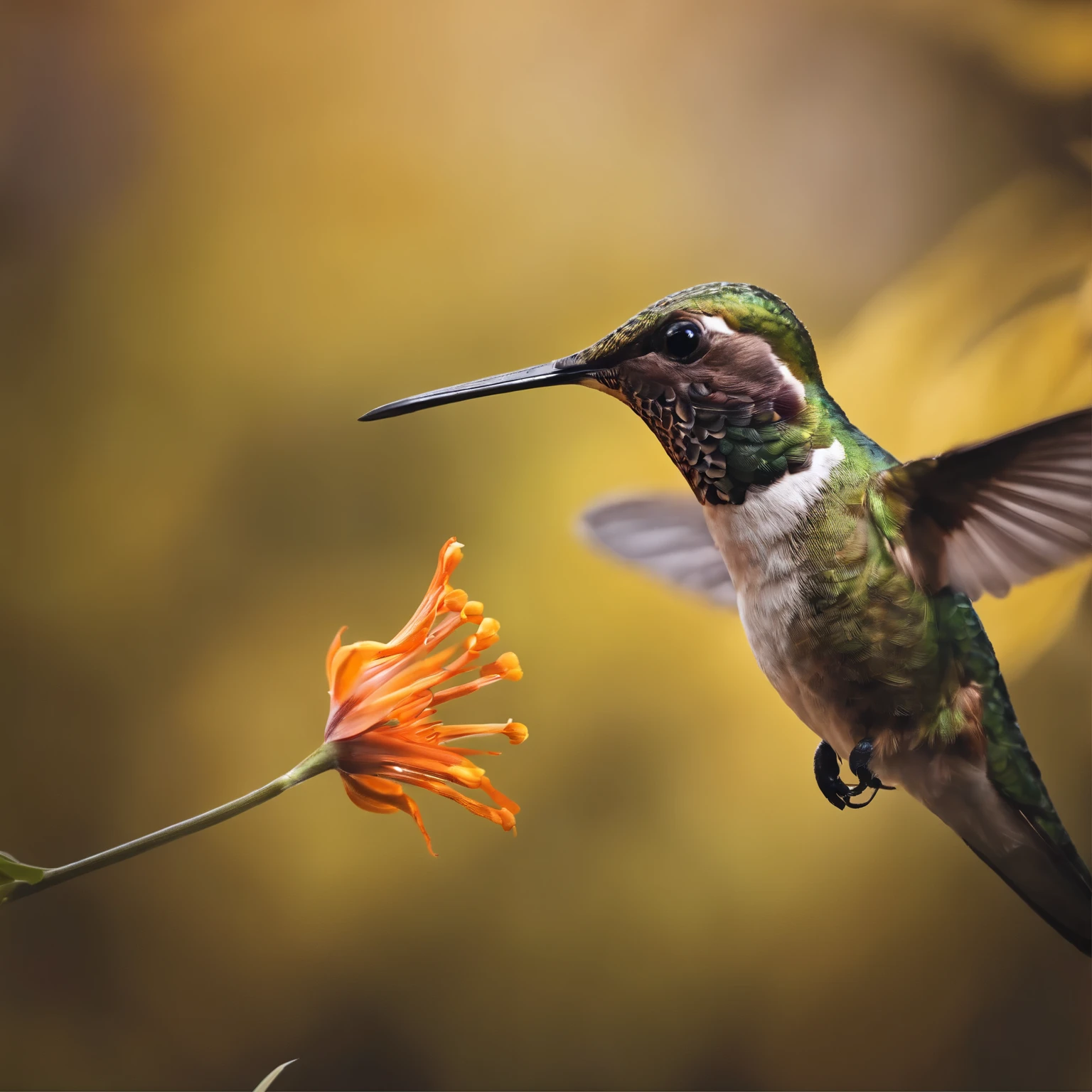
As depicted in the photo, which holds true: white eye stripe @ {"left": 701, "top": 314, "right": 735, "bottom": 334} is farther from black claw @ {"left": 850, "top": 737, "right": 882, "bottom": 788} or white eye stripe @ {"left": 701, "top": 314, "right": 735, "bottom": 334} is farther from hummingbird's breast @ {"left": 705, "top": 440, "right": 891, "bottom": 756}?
black claw @ {"left": 850, "top": 737, "right": 882, "bottom": 788}

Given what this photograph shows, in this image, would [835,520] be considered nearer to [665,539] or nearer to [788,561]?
[788,561]

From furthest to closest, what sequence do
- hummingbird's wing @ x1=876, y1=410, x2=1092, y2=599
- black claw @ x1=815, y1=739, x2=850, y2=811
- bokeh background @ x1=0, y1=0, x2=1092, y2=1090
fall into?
bokeh background @ x1=0, y1=0, x2=1092, y2=1090
black claw @ x1=815, y1=739, x2=850, y2=811
hummingbird's wing @ x1=876, y1=410, x2=1092, y2=599

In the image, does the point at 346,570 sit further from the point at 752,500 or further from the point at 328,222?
the point at 752,500

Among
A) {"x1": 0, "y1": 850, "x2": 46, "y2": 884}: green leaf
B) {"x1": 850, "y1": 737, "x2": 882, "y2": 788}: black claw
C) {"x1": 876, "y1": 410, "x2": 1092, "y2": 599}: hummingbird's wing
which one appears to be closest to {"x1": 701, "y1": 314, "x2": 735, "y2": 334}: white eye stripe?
{"x1": 876, "y1": 410, "x2": 1092, "y2": 599}: hummingbird's wing

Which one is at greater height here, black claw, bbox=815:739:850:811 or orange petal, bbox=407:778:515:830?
orange petal, bbox=407:778:515:830

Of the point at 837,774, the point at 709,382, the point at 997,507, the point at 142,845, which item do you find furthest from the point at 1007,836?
the point at 142,845

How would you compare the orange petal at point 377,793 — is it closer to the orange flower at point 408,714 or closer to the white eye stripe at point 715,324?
the orange flower at point 408,714

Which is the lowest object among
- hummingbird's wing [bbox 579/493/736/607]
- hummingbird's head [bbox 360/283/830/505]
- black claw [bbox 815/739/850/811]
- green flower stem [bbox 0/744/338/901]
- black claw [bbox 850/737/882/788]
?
black claw [bbox 815/739/850/811]
